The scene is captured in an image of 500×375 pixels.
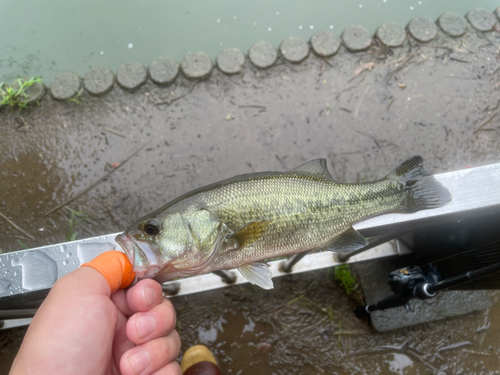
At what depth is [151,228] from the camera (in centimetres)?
133

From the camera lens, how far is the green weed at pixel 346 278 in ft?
8.91

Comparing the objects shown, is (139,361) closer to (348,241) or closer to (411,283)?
(348,241)

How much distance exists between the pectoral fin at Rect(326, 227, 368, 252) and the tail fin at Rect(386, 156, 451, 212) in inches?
11.8

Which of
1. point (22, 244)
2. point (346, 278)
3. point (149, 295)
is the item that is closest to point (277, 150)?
point (346, 278)

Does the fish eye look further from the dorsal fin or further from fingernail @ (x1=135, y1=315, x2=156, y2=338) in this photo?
the dorsal fin

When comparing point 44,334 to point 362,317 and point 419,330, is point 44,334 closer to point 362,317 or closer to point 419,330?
point 362,317

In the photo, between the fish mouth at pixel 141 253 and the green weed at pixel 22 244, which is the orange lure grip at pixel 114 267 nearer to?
the fish mouth at pixel 141 253

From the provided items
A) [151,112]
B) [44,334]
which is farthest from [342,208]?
[151,112]

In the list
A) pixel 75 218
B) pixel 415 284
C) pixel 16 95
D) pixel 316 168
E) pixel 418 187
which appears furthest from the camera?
pixel 16 95

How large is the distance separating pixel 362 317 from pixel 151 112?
297 centimetres

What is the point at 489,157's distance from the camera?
324 cm

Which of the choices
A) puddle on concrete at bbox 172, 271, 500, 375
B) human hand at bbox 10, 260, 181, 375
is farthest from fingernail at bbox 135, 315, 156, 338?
puddle on concrete at bbox 172, 271, 500, 375

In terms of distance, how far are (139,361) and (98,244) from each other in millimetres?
565

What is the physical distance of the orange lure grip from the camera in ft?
4.19
